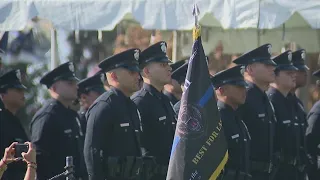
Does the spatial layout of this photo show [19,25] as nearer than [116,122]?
No

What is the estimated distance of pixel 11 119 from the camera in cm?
1145

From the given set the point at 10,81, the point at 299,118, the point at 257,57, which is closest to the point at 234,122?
the point at 257,57

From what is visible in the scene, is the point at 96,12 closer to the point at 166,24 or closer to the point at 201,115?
the point at 166,24

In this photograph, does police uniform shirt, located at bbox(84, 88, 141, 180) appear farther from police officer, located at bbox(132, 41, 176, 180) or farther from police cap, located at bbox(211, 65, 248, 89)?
police cap, located at bbox(211, 65, 248, 89)

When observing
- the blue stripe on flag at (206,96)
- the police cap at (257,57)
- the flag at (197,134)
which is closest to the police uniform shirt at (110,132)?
the flag at (197,134)

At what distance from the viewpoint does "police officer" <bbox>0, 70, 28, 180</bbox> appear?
1098 cm

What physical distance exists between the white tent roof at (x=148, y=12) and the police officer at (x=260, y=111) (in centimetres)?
50

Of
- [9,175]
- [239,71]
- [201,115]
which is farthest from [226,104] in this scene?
[201,115]

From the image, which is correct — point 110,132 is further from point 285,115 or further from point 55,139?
point 285,115

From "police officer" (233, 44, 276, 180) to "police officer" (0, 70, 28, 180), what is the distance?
262 cm

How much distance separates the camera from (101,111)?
10.1 meters

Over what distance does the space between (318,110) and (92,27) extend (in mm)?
3130

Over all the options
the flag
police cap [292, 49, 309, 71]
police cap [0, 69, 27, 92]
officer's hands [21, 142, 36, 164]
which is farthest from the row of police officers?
the flag

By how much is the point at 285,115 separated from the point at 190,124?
471 cm
